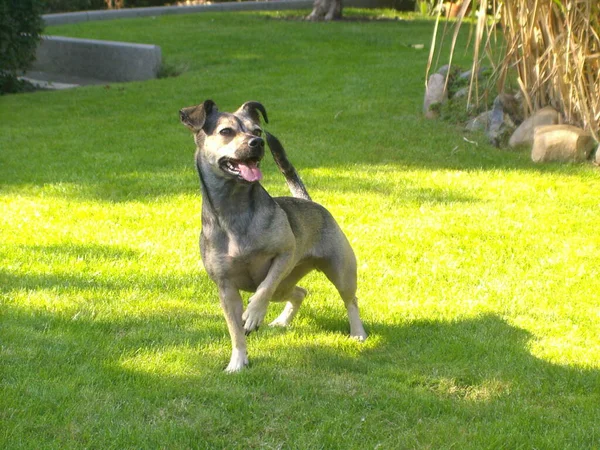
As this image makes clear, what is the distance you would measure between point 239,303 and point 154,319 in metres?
1.05

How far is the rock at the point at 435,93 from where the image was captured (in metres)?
13.7

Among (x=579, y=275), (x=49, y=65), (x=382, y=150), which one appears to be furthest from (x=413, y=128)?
(x=49, y=65)

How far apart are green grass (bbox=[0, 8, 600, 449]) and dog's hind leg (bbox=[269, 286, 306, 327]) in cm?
12

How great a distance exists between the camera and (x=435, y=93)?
13.8m

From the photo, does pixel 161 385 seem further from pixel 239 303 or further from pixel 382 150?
pixel 382 150

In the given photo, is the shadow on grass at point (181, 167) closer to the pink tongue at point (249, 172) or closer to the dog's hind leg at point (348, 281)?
the dog's hind leg at point (348, 281)

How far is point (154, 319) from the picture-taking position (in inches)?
254

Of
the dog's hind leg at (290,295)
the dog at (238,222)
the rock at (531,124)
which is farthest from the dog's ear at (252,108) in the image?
the rock at (531,124)

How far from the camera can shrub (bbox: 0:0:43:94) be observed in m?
16.3

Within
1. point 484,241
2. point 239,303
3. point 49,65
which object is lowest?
point 49,65

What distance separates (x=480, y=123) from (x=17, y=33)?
343 inches

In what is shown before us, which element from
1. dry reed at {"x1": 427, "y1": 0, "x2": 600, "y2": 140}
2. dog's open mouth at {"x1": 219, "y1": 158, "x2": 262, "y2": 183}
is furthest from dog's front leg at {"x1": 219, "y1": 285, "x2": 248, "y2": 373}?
dry reed at {"x1": 427, "y1": 0, "x2": 600, "y2": 140}

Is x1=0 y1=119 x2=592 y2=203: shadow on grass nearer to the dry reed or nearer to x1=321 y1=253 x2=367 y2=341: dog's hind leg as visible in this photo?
the dry reed

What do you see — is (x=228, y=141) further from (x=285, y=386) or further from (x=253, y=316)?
(x=285, y=386)
